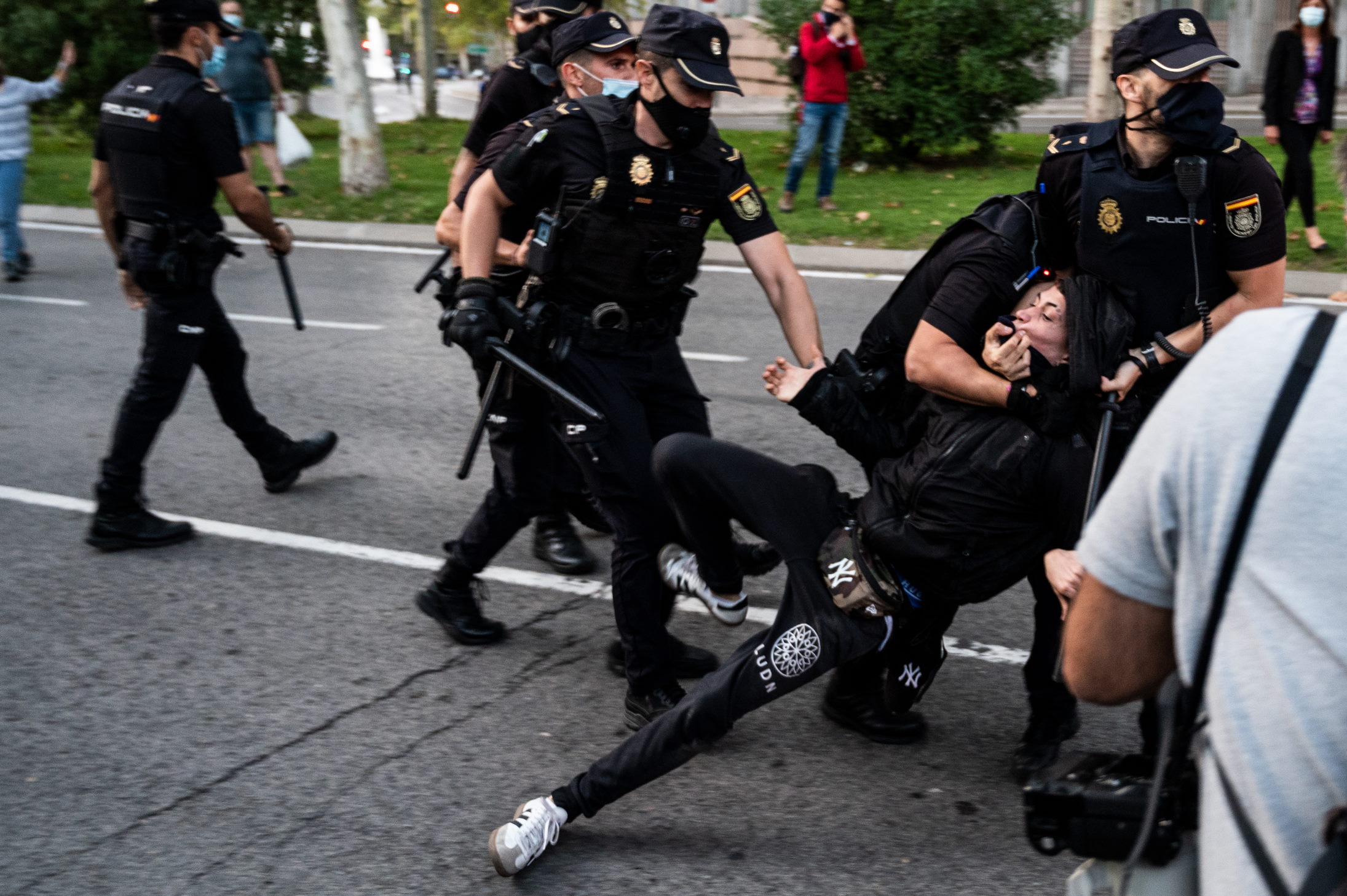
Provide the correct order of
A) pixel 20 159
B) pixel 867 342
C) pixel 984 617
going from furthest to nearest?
pixel 20 159 < pixel 984 617 < pixel 867 342

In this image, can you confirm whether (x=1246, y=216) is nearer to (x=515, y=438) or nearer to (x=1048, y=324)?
(x=1048, y=324)

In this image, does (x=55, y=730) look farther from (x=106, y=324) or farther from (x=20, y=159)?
(x=20, y=159)

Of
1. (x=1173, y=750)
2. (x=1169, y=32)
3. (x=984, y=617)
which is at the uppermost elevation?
(x=1169, y=32)

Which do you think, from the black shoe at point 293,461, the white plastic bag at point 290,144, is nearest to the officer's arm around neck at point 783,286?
the black shoe at point 293,461

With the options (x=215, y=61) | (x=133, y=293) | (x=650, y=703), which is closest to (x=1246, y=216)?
(x=650, y=703)

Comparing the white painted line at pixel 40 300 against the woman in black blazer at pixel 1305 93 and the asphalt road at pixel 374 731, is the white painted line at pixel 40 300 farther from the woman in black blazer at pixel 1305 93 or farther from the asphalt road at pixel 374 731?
the woman in black blazer at pixel 1305 93

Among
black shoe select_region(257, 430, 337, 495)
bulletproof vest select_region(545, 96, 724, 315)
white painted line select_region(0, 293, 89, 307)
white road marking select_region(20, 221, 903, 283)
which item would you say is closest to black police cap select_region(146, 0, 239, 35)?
black shoe select_region(257, 430, 337, 495)

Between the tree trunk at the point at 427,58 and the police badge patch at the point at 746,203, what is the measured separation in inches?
775

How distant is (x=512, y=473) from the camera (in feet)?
13.8

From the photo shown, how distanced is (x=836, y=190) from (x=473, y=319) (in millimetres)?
9708

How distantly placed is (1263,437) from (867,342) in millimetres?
2334

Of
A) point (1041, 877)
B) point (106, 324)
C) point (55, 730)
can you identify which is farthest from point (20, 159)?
point (1041, 877)

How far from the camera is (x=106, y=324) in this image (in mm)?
8875

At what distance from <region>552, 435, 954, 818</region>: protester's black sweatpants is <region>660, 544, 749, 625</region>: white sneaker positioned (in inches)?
17.5
